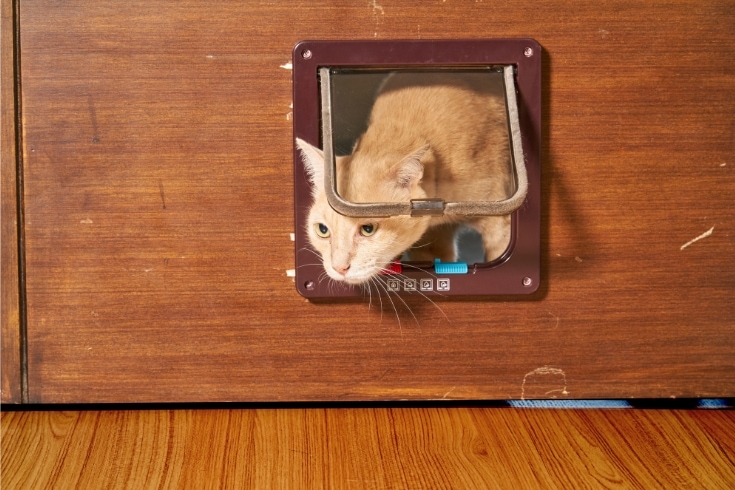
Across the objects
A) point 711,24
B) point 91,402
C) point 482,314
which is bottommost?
point 91,402

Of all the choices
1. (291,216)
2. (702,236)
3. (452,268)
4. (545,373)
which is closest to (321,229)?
(291,216)

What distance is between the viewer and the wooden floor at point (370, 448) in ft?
2.12

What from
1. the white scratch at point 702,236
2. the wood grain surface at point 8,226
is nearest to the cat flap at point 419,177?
the white scratch at point 702,236

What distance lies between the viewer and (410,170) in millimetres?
736

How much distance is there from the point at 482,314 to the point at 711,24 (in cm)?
41

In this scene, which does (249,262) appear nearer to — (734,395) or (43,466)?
(43,466)

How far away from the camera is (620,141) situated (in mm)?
751

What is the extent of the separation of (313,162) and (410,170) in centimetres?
11

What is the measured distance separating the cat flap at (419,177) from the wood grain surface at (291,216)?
5 cm

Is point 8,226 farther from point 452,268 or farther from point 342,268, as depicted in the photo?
point 452,268

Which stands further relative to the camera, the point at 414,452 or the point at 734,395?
the point at 734,395

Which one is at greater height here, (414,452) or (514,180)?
(514,180)

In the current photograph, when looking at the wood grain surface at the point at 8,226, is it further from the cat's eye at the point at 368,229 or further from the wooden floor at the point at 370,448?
the cat's eye at the point at 368,229

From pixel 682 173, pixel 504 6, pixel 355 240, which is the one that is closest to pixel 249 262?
pixel 355 240
